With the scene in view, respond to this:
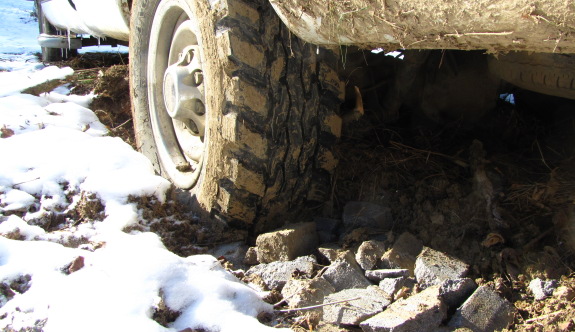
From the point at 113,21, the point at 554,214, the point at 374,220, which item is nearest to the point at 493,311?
the point at 554,214

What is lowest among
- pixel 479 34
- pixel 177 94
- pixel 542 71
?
pixel 177 94

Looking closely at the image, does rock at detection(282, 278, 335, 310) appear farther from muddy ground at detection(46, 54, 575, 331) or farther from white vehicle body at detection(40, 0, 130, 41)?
white vehicle body at detection(40, 0, 130, 41)

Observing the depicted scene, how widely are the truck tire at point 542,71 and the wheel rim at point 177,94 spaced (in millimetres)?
1128

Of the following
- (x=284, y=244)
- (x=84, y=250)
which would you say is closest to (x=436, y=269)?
(x=284, y=244)

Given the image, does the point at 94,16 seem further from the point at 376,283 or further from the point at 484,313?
the point at 484,313

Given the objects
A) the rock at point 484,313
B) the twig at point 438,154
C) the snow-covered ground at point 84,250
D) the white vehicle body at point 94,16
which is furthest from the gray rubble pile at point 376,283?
the white vehicle body at point 94,16

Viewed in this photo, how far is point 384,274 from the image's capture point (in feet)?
5.72

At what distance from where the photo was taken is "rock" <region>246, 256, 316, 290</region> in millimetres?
1787

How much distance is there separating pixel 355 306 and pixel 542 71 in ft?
3.08

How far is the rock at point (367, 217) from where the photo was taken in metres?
2.10

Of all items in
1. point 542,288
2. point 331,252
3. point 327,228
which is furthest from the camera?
point 327,228

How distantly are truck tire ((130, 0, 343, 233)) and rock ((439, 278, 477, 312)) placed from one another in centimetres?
71

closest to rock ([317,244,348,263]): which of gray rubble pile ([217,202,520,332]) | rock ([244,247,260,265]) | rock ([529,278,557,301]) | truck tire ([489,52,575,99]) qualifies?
gray rubble pile ([217,202,520,332])

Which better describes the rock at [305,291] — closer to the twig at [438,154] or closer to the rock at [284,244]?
the rock at [284,244]
